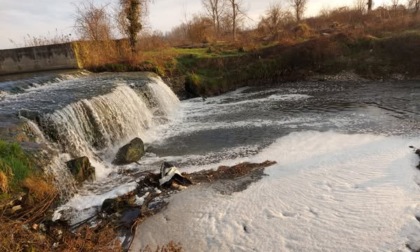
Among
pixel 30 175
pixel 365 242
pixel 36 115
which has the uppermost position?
pixel 36 115

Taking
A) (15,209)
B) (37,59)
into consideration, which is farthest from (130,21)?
(15,209)

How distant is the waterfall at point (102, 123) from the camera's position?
8.37 meters

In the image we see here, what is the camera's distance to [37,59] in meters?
17.0

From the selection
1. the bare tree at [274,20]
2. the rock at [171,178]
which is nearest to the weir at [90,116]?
the rock at [171,178]

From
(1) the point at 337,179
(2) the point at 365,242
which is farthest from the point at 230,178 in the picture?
(2) the point at 365,242

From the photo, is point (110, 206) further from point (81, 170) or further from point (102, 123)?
point (102, 123)

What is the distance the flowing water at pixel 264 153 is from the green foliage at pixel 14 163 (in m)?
0.66

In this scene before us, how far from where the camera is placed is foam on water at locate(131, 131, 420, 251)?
4.67m

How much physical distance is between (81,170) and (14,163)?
1249mm

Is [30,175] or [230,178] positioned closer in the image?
[30,175]

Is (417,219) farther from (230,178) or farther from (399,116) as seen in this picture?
(399,116)

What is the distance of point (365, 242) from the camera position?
450cm

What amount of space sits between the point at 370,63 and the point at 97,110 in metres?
14.1

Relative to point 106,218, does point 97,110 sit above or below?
above
